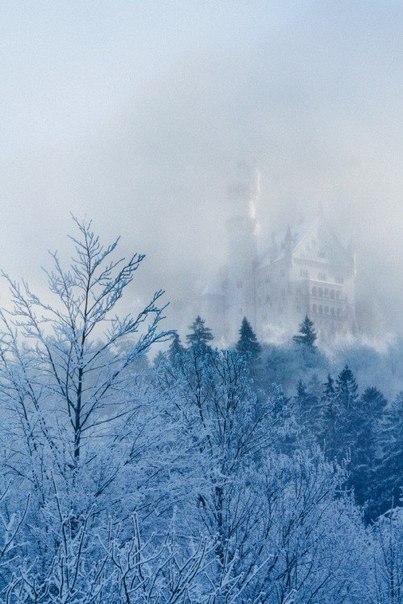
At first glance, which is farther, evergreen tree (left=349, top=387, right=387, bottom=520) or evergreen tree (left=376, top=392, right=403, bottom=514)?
evergreen tree (left=349, top=387, right=387, bottom=520)

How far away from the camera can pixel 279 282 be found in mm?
89625

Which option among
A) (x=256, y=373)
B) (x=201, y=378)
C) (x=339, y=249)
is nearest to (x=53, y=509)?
(x=201, y=378)

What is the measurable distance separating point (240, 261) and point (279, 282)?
26.1 feet

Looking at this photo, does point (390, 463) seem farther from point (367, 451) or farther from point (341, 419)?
point (341, 419)

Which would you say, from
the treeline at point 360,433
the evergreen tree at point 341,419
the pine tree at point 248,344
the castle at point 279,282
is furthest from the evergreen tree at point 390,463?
the castle at point 279,282

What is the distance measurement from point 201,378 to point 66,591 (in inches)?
457

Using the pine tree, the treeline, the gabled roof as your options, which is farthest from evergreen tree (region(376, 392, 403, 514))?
the gabled roof

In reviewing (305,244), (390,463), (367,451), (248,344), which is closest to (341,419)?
(367,451)

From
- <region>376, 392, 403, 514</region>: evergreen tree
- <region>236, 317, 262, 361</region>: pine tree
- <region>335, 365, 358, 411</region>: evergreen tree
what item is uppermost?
<region>236, 317, 262, 361</region>: pine tree

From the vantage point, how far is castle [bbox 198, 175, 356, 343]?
87.5m

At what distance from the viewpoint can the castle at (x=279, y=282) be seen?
3445 inches

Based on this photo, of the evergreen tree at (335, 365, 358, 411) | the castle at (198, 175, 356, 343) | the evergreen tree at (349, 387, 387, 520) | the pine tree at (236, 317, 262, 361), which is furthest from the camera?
the castle at (198, 175, 356, 343)

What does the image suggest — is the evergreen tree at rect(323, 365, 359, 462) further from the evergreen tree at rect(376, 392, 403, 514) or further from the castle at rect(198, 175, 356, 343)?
the castle at rect(198, 175, 356, 343)

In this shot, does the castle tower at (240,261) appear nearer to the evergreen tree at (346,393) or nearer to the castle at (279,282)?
the castle at (279,282)
